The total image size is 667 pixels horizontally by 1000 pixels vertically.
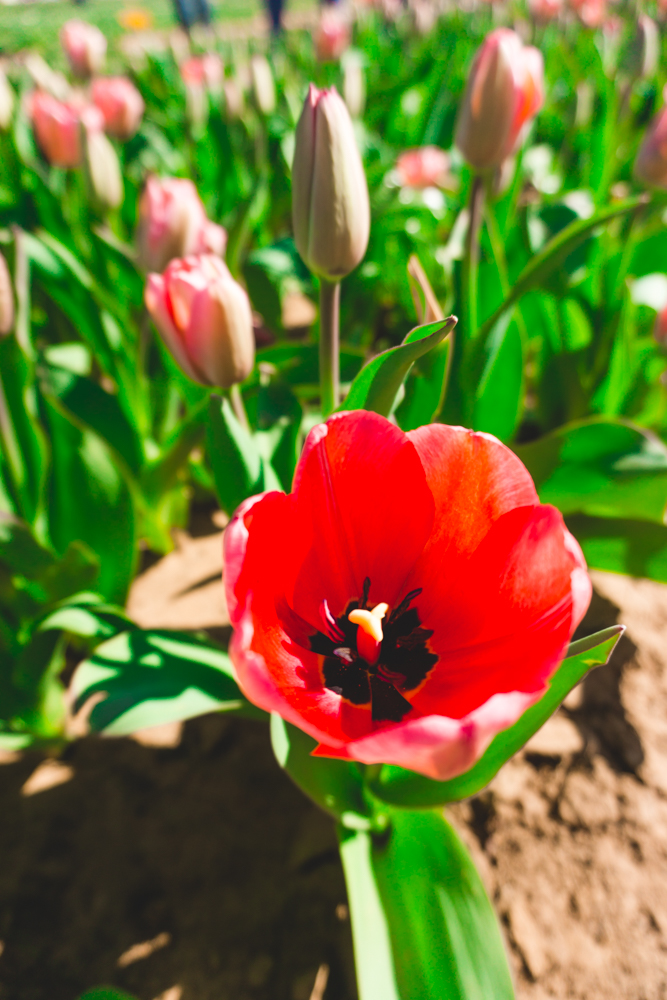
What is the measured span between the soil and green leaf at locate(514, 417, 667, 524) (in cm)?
50

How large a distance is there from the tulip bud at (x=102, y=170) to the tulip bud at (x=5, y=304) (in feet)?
2.35

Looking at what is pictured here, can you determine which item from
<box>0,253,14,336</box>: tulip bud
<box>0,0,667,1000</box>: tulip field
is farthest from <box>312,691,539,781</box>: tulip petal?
<box>0,253,14,336</box>: tulip bud

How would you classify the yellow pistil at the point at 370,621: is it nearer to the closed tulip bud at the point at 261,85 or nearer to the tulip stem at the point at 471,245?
the tulip stem at the point at 471,245

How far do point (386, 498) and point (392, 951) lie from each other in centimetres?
54

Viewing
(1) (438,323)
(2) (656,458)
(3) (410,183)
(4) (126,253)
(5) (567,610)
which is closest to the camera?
(5) (567,610)

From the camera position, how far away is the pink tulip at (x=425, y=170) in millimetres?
2639

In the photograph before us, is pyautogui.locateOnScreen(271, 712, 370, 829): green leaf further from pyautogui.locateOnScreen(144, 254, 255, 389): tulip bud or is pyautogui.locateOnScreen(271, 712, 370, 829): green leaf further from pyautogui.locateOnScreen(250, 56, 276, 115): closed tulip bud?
pyautogui.locateOnScreen(250, 56, 276, 115): closed tulip bud

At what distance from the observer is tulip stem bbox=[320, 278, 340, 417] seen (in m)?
0.96

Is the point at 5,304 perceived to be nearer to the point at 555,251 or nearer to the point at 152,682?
the point at 152,682

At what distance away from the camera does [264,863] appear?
1217 millimetres

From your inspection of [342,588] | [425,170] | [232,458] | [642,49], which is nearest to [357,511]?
[342,588]

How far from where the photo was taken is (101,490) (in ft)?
4.38

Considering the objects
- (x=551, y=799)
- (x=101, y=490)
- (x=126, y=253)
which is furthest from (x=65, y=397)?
(x=551, y=799)

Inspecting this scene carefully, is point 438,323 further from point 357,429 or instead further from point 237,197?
point 237,197
